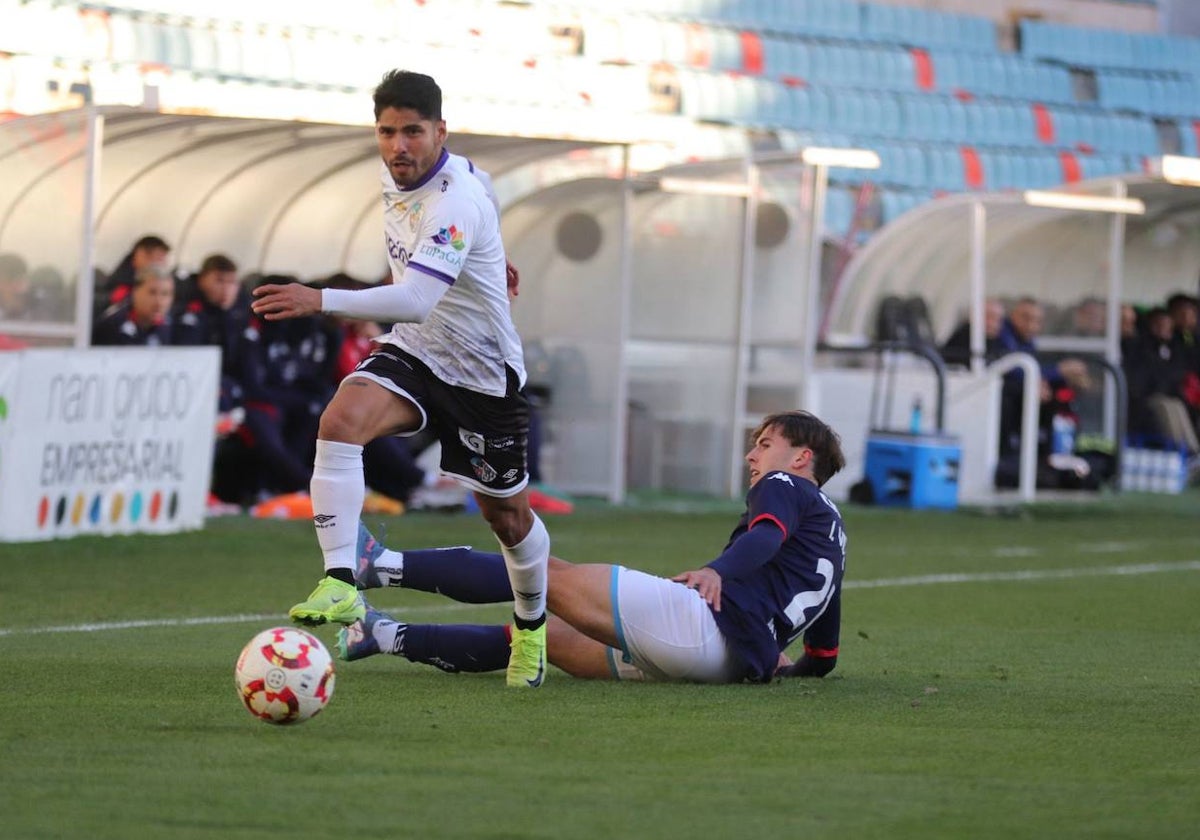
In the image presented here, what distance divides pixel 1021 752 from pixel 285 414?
10012mm

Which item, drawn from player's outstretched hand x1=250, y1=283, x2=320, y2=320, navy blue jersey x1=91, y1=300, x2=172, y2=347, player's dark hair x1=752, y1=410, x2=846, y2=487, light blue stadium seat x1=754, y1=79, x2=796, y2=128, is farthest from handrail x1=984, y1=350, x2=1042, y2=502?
player's outstretched hand x1=250, y1=283, x2=320, y2=320

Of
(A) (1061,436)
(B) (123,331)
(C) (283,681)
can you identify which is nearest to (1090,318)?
(A) (1061,436)

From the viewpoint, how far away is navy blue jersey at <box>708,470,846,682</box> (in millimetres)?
5891

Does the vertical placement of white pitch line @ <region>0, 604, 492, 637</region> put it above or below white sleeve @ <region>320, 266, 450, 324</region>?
below

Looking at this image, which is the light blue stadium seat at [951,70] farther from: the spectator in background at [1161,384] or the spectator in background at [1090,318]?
the spectator in background at [1090,318]

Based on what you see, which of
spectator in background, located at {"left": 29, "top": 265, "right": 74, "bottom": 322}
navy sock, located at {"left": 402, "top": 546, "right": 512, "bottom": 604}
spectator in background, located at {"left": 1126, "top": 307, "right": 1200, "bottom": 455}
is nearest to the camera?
navy sock, located at {"left": 402, "top": 546, "right": 512, "bottom": 604}

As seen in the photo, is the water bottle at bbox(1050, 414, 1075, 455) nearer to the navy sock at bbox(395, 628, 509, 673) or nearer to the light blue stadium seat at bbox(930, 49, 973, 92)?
the light blue stadium seat at bbox(930, 49, 973, 92)

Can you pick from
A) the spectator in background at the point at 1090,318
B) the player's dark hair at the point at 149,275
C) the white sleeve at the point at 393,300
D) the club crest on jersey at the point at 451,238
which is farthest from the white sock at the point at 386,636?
the spectator in background at the point at 1090,318

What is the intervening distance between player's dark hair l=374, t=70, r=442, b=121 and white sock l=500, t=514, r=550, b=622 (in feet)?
4.20

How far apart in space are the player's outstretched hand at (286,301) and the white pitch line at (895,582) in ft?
8.01

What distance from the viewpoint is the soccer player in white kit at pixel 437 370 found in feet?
19.5

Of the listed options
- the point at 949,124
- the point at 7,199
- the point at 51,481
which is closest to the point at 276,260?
the point at 7,199

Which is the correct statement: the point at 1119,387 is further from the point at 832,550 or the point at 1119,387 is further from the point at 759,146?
the point at 832,550

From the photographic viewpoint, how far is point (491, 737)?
495 cm
